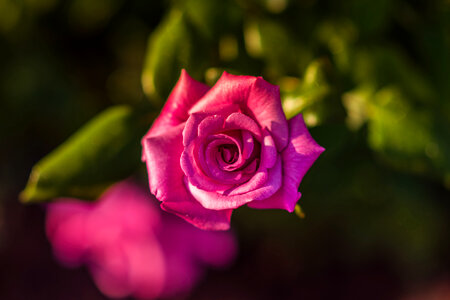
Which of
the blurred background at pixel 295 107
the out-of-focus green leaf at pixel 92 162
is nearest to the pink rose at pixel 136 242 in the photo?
the blurred background at pixel 295 107

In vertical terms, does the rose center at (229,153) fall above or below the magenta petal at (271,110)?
below

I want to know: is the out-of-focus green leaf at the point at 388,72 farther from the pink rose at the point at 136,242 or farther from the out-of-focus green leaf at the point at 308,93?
the pink rose at the point at 136,242

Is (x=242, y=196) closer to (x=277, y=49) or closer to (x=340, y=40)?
(x=277, y=49)

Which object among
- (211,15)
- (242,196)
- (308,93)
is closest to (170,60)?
(211,15)

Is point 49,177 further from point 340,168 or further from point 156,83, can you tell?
point 340,168

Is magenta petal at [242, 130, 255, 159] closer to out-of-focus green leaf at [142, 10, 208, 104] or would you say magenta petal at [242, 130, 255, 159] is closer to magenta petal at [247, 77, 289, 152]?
magenta petal at [247, 77, 289, 152]

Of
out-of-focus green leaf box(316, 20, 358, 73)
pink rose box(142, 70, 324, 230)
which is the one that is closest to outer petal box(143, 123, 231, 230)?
pink rose box(142, 70, 324, 230)

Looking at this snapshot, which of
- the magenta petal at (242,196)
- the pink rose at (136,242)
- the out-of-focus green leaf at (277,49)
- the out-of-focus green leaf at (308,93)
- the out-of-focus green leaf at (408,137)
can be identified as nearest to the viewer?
the magenta petal at (242,196)
